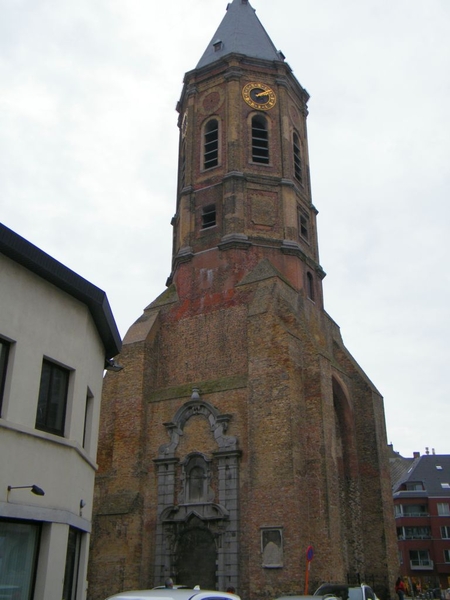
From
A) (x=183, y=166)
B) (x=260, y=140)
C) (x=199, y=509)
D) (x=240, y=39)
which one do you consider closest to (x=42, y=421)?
(x=199, y=509)

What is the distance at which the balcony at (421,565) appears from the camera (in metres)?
45.6

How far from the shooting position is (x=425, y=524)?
155 feet

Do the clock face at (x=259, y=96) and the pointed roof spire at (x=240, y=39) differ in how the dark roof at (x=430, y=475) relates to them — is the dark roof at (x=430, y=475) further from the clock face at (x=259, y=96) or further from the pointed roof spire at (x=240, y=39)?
the pointed roof spire at (x=240, y=39)

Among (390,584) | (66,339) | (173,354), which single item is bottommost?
(390,584)

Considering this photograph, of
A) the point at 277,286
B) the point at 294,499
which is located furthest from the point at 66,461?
the point at 277,286

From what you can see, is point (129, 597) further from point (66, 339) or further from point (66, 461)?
point (66, 339)

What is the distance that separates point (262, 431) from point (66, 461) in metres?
10.4

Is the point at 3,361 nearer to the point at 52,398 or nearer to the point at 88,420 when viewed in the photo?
the point at 52,398

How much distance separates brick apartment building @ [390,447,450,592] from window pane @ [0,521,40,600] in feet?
136

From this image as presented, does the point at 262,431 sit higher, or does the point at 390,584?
the point at 262,431

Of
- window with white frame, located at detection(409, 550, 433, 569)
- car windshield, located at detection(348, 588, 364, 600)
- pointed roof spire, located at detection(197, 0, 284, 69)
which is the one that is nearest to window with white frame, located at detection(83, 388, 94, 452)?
car windshield, located at detection(348, 588, 364, 600)

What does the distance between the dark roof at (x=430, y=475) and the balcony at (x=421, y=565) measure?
15.7 ft

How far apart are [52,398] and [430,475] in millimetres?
46368

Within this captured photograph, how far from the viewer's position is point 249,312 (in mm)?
21500
